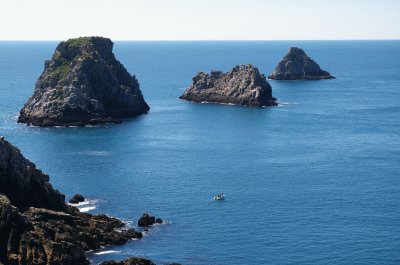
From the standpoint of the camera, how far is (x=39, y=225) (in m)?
96.4

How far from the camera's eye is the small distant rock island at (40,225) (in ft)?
297

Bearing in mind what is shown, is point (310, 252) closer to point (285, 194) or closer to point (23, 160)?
point (285, 194)

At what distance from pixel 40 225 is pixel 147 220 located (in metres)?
21.3

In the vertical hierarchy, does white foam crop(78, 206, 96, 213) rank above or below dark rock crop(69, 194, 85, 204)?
below

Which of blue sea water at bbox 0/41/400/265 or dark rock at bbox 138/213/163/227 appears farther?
dark rock at bbox 138/213/163/227

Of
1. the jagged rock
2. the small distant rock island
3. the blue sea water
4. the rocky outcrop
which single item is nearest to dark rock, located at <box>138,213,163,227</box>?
the blue sea water

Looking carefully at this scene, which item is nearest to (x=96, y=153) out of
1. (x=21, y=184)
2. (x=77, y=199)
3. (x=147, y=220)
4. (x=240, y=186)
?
(x=77, y=199)

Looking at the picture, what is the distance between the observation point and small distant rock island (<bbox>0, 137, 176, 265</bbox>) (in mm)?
90562

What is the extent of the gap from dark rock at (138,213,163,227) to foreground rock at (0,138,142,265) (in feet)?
10.3

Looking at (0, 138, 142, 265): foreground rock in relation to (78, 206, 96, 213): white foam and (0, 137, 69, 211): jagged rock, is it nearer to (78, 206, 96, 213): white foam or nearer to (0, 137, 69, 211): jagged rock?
(0, 137, 69, 211): jagged rock

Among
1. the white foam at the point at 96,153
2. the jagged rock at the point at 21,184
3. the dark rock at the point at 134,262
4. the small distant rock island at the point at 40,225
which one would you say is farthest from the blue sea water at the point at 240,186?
the jagged rock at the point at 21,184

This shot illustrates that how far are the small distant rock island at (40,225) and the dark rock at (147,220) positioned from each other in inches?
109

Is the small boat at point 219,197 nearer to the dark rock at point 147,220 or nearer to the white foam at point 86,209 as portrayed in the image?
the dark rock at point 147,220

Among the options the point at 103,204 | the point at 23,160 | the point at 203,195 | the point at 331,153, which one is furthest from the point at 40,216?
the point at 331,153
